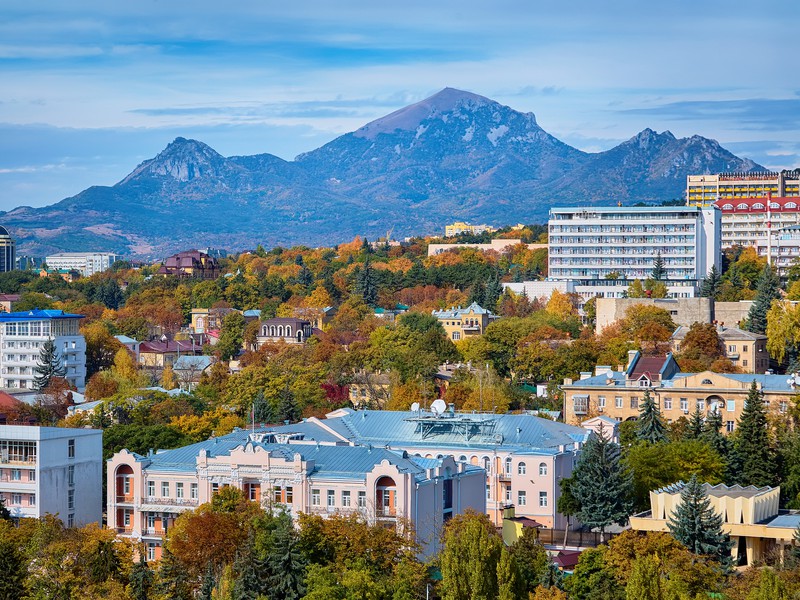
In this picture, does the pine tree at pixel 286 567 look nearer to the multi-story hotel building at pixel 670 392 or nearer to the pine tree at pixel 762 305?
the multi-story hotel building at pixel 670 392

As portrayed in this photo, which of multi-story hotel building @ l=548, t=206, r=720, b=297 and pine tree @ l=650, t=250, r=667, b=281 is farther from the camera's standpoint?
multi-story hotel building @ l=548, t=206, r=720, b=297

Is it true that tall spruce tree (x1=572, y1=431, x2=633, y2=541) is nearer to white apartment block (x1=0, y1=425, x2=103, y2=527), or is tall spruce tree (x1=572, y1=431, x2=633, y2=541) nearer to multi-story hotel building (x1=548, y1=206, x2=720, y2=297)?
white apartment block (x1=0, y1=425, x2=103, y2=527)

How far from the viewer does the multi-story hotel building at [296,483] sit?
5469cm

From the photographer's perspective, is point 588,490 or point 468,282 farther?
point 468,282

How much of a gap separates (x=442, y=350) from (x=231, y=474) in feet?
153

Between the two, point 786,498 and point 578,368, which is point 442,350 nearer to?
point 578,368

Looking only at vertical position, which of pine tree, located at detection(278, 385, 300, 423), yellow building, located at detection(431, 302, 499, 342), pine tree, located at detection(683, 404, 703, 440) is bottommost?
pine tree, located at detection(278, 385, 300, 423)

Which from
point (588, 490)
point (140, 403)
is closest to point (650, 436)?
point (588, 490)

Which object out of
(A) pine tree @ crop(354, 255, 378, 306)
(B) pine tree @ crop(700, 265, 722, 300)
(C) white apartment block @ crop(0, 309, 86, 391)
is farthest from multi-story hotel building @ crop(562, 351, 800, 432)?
(A) pine tree @ crop(354, 255, 378, 306)

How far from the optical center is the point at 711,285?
11738 centimetres

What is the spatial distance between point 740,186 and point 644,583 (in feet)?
429

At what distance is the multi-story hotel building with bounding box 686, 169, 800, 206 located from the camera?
552ft

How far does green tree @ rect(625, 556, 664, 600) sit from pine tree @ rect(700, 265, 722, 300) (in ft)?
229

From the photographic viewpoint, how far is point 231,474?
189ft
